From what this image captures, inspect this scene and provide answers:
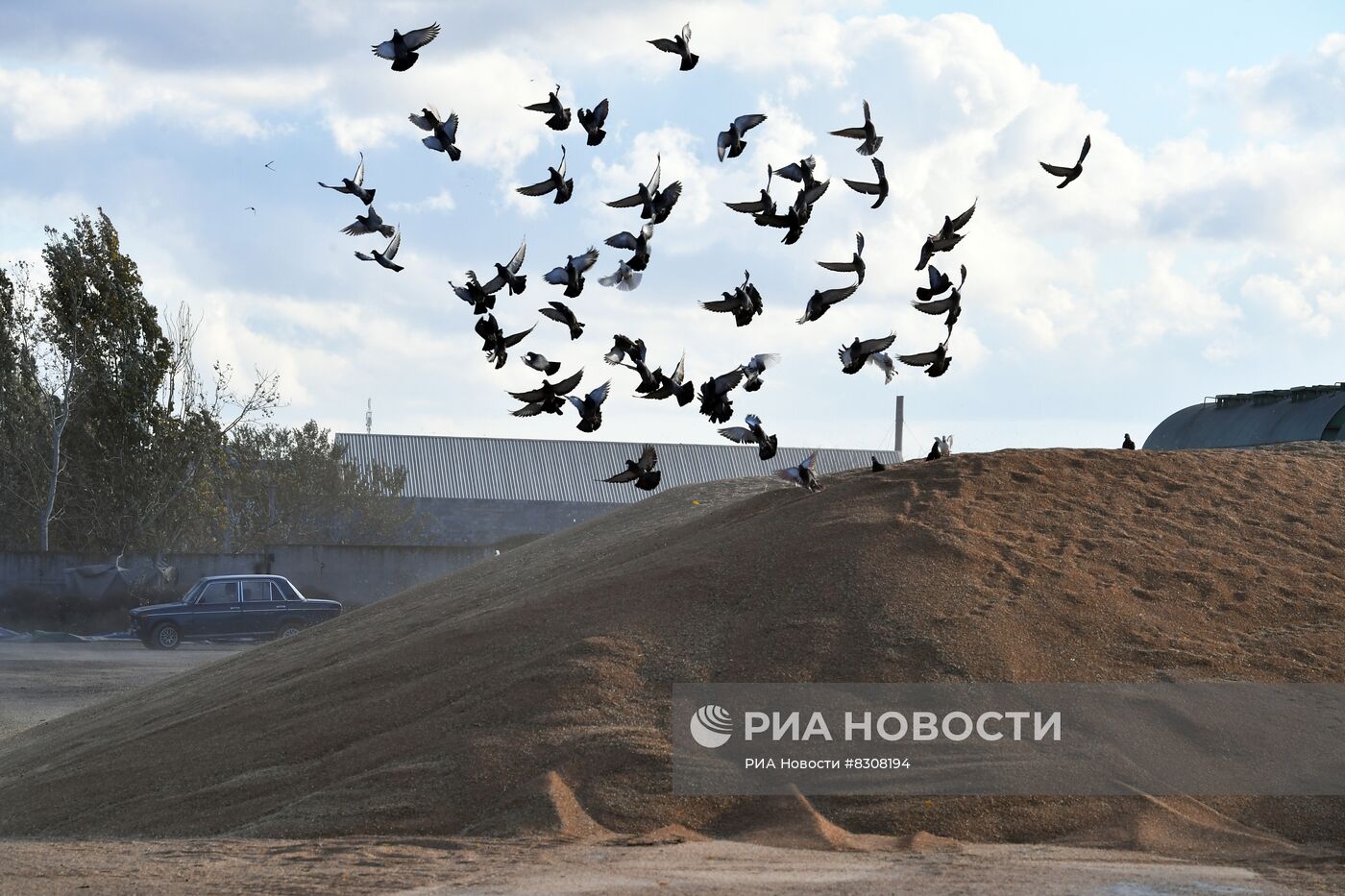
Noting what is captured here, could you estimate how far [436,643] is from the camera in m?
13.1

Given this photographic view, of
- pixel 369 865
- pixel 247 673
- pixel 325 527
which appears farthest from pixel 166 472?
pixel 369 865

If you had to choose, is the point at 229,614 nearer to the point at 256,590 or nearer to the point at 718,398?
the point at 256,590

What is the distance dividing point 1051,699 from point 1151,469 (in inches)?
228

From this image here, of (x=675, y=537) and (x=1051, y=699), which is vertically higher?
(x=675, y=537)

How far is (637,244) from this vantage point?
11516mm

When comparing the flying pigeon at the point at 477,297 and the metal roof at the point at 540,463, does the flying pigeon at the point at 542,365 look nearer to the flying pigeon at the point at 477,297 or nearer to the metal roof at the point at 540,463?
the flying pigeon at the point at 477,297

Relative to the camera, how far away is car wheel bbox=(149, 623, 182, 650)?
27469 millimetres

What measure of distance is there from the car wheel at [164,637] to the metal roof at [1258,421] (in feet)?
65.5

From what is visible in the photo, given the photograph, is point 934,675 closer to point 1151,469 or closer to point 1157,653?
point 1157,653

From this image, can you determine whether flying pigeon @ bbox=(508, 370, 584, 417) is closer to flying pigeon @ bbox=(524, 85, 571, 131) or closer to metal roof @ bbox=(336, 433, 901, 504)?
flying pigeon @ bbox=(524, 85, 571, 131)

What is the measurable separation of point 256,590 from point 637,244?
19031 mm

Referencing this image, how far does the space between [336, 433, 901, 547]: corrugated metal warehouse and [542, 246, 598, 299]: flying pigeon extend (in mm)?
39194

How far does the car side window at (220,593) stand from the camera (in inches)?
1093

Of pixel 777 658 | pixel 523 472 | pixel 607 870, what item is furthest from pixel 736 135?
pixel 523 472
